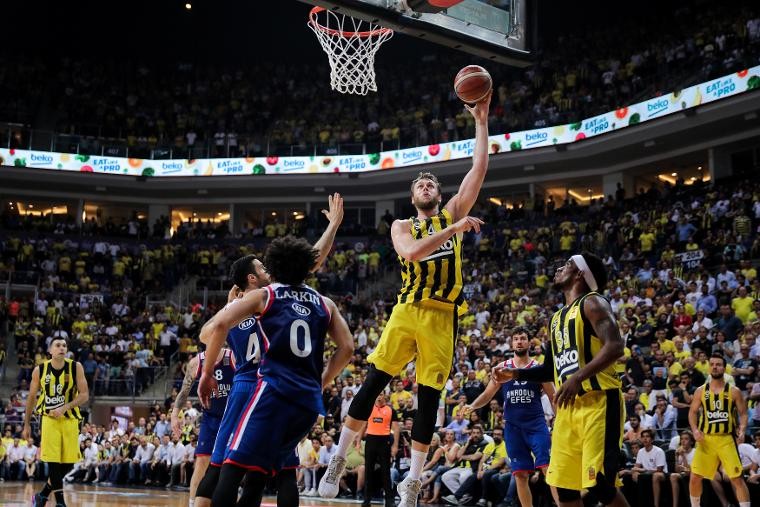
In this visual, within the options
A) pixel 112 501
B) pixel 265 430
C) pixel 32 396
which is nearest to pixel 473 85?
pixel 265 430

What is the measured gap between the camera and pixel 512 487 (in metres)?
13.2

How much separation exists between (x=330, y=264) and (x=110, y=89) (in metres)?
13.8

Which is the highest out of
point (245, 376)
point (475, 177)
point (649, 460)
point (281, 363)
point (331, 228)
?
point (475, 177)

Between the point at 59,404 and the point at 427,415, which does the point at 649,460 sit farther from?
the point at 59,404

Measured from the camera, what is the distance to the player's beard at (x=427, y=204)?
6.98 metres

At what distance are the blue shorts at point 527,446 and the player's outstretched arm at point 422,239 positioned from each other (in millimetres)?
4167

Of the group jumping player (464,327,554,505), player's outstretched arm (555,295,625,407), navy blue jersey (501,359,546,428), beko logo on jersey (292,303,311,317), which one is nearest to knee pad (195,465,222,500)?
beko logo on jersey (292,303,311,317)

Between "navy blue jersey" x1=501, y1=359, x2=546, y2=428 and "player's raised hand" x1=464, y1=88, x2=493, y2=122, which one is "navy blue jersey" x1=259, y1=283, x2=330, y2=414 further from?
"navy blue jersey" x1=501, y1=359, x2=546, y2=428

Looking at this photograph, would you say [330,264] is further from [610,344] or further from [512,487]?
[610,344]

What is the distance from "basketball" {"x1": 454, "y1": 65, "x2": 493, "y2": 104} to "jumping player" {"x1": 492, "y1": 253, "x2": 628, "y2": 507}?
1.63 meters

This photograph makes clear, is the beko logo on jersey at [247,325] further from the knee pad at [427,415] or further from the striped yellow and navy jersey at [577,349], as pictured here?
the striped yellow and navy jersey at [577,349]

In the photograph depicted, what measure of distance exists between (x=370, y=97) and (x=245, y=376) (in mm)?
30197

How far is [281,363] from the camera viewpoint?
518 cm

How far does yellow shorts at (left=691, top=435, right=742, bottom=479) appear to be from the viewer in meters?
10.9
